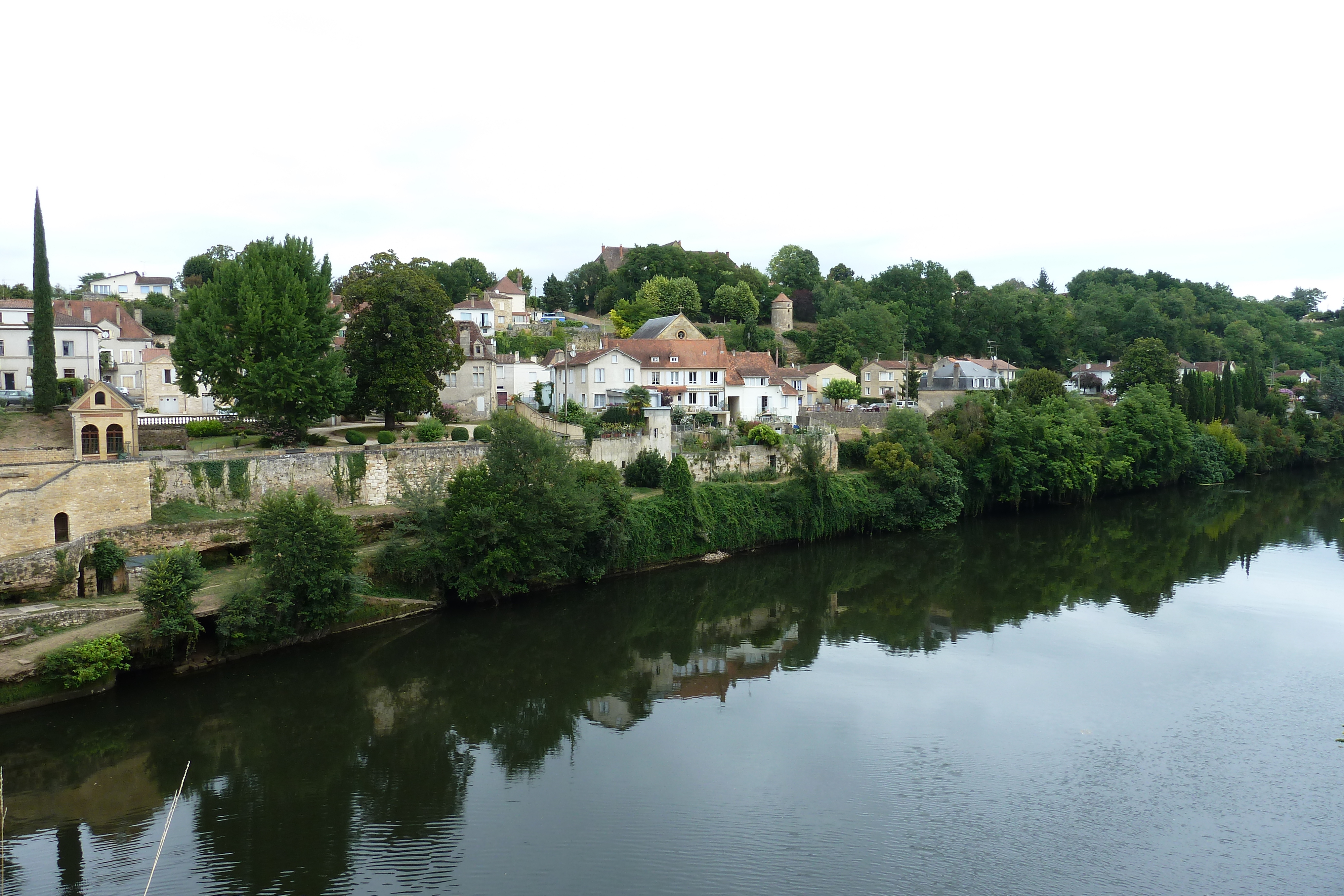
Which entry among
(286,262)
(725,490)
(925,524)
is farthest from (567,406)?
(925,524)

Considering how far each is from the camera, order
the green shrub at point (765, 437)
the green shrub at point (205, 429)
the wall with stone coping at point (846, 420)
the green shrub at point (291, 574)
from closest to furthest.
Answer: the green shrub at point (291, 574) < the green shrub at point (205, 429) < the green shrub at point (765, 437) < the wall with stone coping at point (846, 420)

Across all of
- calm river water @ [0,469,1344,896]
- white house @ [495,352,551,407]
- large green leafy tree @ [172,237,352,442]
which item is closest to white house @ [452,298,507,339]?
white house @ [495,352,551,407]

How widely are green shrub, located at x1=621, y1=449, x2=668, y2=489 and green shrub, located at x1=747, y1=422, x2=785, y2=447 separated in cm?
539

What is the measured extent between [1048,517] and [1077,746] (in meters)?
25.3

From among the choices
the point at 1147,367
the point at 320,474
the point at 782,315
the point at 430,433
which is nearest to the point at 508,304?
the point at 782,315

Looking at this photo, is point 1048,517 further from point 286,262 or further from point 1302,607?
point 286,262

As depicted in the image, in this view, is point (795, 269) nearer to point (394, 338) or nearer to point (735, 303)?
point (735, 303)

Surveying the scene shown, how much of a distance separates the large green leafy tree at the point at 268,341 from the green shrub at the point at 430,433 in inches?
110

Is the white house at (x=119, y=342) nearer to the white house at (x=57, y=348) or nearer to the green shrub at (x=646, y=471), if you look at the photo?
the white house at (x=57, y=348)

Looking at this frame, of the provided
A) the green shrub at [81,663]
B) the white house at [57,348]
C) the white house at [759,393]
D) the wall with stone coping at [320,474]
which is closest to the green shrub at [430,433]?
the wall with stone coping at [320,474]

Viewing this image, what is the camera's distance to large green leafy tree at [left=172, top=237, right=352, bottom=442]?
26672mm

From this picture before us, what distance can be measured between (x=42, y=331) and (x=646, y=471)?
67.9 ft

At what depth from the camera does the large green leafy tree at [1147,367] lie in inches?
2061

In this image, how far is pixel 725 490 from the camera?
32125 millimetres
